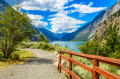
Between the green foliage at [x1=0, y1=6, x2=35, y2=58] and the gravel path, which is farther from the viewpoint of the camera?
the green foliage at [x1=0, y1=6, x2=35, y2=58]

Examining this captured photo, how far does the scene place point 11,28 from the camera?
416 inches

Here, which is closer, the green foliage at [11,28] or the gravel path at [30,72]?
the gravel path at [30,72]

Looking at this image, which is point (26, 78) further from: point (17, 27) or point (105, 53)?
point (105, 53)

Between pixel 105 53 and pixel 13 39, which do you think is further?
pixel 105 53

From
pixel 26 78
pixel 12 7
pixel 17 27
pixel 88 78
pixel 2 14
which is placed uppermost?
pixel 12 7

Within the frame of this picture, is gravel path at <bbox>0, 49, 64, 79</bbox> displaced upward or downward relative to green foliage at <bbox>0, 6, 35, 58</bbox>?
downward

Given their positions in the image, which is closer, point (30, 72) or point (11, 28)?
point (30, 72)

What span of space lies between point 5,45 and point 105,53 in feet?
42.6

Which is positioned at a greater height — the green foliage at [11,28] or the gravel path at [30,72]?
the green foliage at [11,28]

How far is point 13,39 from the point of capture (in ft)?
35.3

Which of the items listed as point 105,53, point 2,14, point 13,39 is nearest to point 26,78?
point 13,39

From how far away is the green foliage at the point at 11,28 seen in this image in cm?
1050

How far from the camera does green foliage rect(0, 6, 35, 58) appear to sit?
10500 mm

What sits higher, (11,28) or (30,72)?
(11,28)
